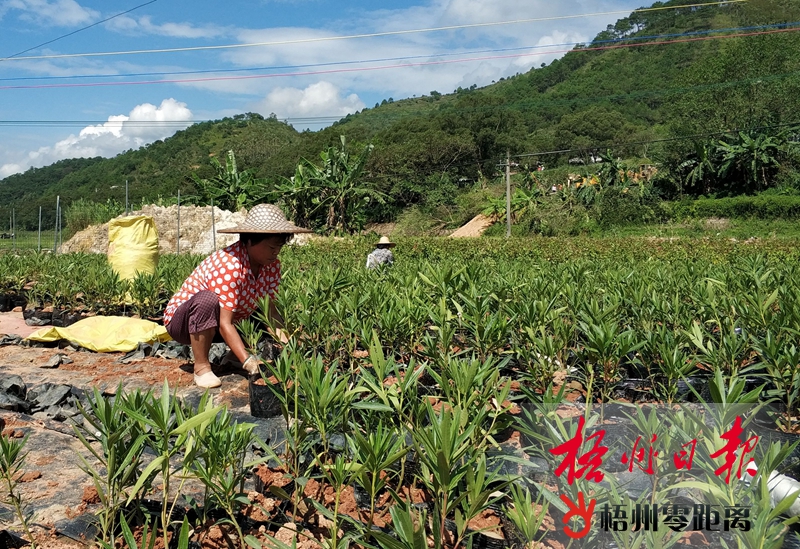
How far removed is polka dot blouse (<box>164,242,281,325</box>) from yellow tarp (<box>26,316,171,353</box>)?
3.69 ft

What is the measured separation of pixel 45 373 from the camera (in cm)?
414

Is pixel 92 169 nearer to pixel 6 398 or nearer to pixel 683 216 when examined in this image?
pixel 683 216

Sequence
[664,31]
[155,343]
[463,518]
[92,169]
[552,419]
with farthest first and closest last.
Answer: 1. [664,31]
2. [92,169]
3. [155,343]
4. [552,419]
5. [463,518]

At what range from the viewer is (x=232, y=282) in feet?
12.1

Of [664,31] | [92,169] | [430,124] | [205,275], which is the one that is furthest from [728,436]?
[664,31]

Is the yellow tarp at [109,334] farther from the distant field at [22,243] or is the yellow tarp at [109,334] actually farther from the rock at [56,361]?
the distant field at [22,243]

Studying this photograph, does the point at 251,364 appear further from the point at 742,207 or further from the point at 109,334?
the point at 742,207

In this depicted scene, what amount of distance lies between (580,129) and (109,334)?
47998 mm

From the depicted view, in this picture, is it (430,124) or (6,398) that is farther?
(430,124)

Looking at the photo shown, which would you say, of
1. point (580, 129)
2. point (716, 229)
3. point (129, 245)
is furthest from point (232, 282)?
point (580, 129)

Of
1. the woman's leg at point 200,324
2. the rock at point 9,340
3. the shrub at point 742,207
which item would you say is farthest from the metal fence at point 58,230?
the shrub at point 742,207

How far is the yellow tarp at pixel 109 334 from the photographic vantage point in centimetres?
481

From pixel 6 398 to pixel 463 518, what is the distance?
8.64 feet

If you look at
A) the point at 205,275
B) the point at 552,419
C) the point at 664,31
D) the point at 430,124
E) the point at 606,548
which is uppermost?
the point at 664,31
